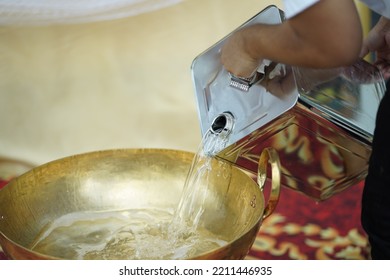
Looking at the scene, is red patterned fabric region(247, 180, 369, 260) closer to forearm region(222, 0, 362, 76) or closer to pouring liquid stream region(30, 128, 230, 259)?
pouring liquid stream region(30, 128, 230, 259)

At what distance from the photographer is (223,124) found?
1134mm

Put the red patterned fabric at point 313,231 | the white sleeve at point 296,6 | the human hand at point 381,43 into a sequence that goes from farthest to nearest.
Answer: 1. the red patterned fabric at point 313,231
2. the human hand at point 381,43
3. the white sleeve at point 296,6

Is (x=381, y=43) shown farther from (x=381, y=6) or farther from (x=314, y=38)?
(x=314, y=38)

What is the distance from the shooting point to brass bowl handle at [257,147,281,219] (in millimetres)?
1067

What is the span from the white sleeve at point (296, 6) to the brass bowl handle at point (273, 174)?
0.86 ft

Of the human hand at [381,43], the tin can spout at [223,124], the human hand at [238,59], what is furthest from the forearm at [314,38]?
the human hand at [381,43]

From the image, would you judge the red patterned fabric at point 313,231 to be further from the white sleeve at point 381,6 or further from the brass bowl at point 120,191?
the white sleeve at point 381,6

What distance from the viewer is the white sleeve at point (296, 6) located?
88 centimetres

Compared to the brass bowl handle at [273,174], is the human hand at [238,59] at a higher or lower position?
higher

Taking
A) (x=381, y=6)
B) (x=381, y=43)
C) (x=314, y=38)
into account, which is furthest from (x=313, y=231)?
(x=314, y=38)

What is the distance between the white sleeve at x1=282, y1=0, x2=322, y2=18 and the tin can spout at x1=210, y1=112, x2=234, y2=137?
25cm

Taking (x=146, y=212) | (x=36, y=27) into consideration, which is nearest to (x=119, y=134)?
(x=36, y=27)
